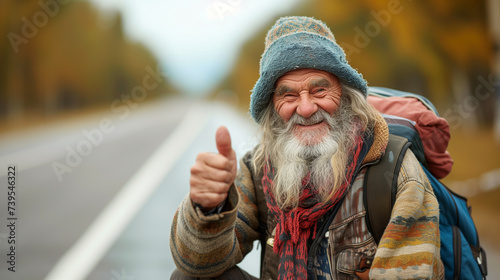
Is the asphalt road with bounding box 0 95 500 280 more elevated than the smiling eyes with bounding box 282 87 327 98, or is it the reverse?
the asphalt road with bounding box 0 95 500 280

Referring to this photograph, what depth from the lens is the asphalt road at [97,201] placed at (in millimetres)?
4762

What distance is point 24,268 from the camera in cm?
452

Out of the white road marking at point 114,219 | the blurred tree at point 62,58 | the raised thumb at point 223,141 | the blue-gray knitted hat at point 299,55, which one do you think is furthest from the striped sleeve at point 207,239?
the blurred tree at point 62,58

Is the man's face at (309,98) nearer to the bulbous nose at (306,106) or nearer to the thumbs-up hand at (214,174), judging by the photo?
the bulbous nose at (306,106)

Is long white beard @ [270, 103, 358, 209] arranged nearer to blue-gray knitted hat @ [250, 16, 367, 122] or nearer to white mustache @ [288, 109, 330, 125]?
white mustache @ [288, 109, 330, 125]

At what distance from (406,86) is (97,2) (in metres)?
20.5

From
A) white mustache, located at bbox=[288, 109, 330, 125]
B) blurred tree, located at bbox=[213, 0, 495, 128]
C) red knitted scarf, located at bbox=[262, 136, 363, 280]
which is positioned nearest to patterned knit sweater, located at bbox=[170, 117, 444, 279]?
red knitted scarf, located at bbox=[262, 136, 363, 280]

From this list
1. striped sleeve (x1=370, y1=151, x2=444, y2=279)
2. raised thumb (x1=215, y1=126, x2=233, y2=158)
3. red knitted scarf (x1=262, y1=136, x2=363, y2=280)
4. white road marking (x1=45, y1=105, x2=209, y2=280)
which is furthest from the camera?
white road marking (x1=45, y1=105, x2=209, y2=280)

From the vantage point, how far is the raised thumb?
192 centimetres

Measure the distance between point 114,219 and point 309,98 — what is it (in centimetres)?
504

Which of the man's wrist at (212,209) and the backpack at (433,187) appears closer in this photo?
the man's wrist at (212,209)

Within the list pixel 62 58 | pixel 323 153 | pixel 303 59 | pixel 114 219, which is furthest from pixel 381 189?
pixel 62 58

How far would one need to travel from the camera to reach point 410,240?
2076mm

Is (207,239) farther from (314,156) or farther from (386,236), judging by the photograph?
(386,236)
